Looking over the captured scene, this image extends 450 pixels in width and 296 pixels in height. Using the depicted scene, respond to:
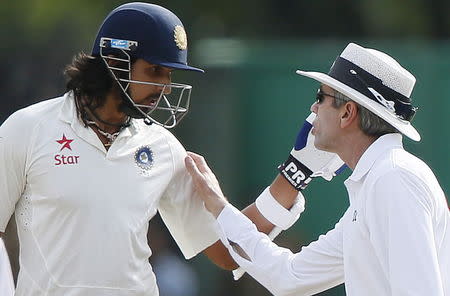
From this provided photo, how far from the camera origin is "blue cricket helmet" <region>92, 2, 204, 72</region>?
15.8ft

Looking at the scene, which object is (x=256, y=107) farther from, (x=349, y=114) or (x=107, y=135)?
(x=349, y=114)

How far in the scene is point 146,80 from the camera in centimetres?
484

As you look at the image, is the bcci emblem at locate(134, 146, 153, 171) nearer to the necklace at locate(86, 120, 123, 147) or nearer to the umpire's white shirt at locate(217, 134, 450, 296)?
the necklace at locate(86, 120, 123, 147)

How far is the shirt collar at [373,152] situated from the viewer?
434 centimetres

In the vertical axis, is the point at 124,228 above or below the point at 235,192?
above

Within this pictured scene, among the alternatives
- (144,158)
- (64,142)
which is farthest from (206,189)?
(64,142)

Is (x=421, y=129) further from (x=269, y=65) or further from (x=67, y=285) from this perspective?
(x=67, y=285)

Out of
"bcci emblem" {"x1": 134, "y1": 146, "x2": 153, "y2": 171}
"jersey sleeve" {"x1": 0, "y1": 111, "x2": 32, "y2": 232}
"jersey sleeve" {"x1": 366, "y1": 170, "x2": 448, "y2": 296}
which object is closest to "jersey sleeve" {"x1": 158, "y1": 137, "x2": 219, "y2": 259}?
"bcci emblem" {"x1": 134, "y1": 146, "x2": 153, "y2": 171}

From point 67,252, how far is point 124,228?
22cm

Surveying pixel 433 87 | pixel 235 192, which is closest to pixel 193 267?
pixel 235 192

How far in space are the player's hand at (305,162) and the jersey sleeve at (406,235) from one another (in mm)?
1073

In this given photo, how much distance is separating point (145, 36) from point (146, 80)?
16cm

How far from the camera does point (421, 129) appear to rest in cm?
875

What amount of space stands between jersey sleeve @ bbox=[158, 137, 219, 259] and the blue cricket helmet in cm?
35
